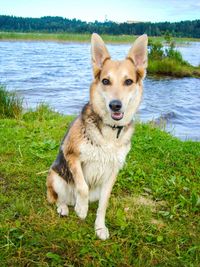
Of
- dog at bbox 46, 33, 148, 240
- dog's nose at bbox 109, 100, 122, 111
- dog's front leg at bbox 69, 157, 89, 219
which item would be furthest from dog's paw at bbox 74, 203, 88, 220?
dog's nose at bbox 109, 100, 122, 111

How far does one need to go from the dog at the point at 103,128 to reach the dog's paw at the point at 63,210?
0.73 ft

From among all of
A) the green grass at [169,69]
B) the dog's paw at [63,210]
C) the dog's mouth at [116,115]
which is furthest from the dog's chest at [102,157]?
the green grass at [169,69]

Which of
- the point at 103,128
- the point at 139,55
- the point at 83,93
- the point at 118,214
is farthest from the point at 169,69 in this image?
the point at 103,128

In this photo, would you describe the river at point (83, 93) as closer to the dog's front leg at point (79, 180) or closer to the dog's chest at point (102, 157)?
the dog's chest at point (102, 157)

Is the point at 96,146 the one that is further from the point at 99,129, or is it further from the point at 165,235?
the point at 165,235

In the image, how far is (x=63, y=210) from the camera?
15.8 ft

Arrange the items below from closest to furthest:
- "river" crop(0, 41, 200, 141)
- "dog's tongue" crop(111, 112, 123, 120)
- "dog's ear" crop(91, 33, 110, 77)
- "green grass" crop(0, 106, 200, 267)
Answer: "green grass" crop(0, 106, 200, 267) → "dog's tongue" crop(111, 112, 123, 120) → "dog's ear" crop(91, 33, 110, 77) → "river" crop(0, 41, 200, 141)

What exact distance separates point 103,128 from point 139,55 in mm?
996

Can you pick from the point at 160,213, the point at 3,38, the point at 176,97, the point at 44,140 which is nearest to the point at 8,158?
the point at 44,140

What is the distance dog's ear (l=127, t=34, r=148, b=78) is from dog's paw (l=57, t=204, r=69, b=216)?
6.08ft

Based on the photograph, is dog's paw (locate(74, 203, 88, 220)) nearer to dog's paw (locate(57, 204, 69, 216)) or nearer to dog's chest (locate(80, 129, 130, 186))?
dog's paw (locate(57, 204, 69, 216))

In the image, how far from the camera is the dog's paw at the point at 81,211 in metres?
Result: 4.57

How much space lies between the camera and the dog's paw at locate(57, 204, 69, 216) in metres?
4.79

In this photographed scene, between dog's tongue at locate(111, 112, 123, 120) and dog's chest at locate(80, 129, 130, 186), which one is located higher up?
dog's tongue at locate(111, 112, 123, 120)
